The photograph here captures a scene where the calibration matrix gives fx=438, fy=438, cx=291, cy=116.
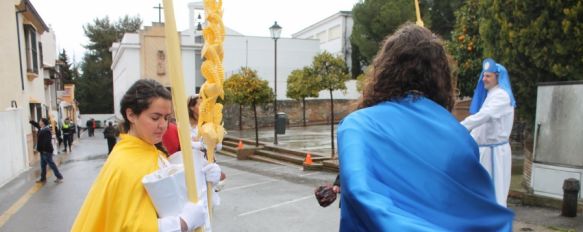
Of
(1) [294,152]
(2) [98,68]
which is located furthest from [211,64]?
(2) [98,68]

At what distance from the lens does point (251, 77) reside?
17.7 metres

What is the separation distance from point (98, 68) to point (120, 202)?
6045 centimetres

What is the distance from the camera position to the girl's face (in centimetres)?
222

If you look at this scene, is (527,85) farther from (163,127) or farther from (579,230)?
(163,127)

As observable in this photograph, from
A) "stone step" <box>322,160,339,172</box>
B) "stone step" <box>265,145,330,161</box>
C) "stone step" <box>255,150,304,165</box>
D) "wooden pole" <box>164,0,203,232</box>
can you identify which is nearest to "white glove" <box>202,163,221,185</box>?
"wooden pole" <box>164,0,203,232</box>

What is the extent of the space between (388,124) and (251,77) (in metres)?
16.3

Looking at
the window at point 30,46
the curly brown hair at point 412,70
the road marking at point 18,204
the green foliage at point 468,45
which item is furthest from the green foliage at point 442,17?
the curly brown hair at point 412,70

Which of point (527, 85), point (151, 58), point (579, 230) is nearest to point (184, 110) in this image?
point (579, 230)

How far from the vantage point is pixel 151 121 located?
2229 mm

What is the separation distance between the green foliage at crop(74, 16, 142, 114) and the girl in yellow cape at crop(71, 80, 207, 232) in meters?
59.6

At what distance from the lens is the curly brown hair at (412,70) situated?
178 centimetres

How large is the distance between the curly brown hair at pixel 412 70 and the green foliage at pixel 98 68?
60.4 metres

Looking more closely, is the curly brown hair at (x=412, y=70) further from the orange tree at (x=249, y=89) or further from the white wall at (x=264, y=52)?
the white wall at (x=264, y=52)

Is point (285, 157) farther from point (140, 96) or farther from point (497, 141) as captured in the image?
point (140, 96)
